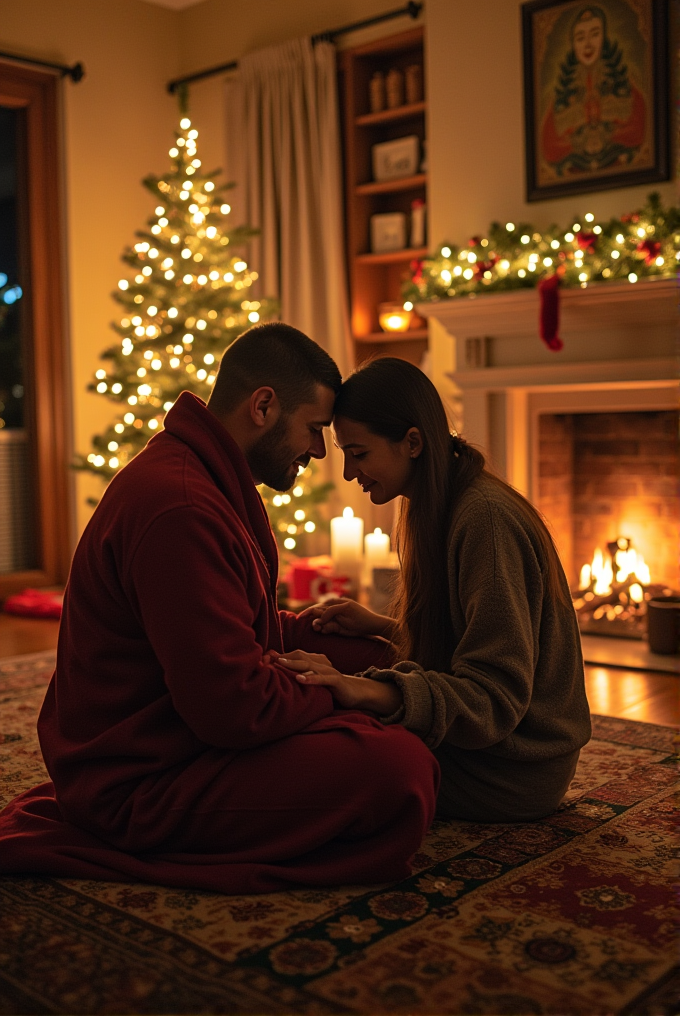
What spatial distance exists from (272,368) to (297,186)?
148 inches

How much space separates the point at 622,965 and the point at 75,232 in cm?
483

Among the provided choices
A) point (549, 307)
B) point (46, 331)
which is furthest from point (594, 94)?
point (46, 331)

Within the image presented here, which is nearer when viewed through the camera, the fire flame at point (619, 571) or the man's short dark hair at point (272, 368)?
the man's short dark hair at point (272, 368)

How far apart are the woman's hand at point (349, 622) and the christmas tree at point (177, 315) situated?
2.14 m

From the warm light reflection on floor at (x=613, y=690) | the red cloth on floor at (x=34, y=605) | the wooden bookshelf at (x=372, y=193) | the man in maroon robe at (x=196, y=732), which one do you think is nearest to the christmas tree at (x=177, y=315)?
the red cloth on floor at (x=34, y=605)

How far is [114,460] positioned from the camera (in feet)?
15.0

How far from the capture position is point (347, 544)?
4289 millimetres

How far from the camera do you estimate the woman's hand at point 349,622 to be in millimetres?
2256

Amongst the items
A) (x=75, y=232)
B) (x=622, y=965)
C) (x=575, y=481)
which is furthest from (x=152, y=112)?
(x=622, y=965)

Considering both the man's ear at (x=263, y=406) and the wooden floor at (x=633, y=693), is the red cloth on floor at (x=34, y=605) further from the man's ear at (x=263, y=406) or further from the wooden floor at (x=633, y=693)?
the man's ear at (x=263, y=406)

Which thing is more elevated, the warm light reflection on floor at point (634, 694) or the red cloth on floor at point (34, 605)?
the red cloth on floor at point (34, 605)

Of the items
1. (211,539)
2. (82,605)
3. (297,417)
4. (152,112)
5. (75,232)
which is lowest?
(82,605)

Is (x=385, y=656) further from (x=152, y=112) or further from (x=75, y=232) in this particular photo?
(x=152, y=112)

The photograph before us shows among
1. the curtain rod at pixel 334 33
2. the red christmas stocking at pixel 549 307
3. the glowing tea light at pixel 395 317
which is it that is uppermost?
the curtain rod at pixel 334 33
